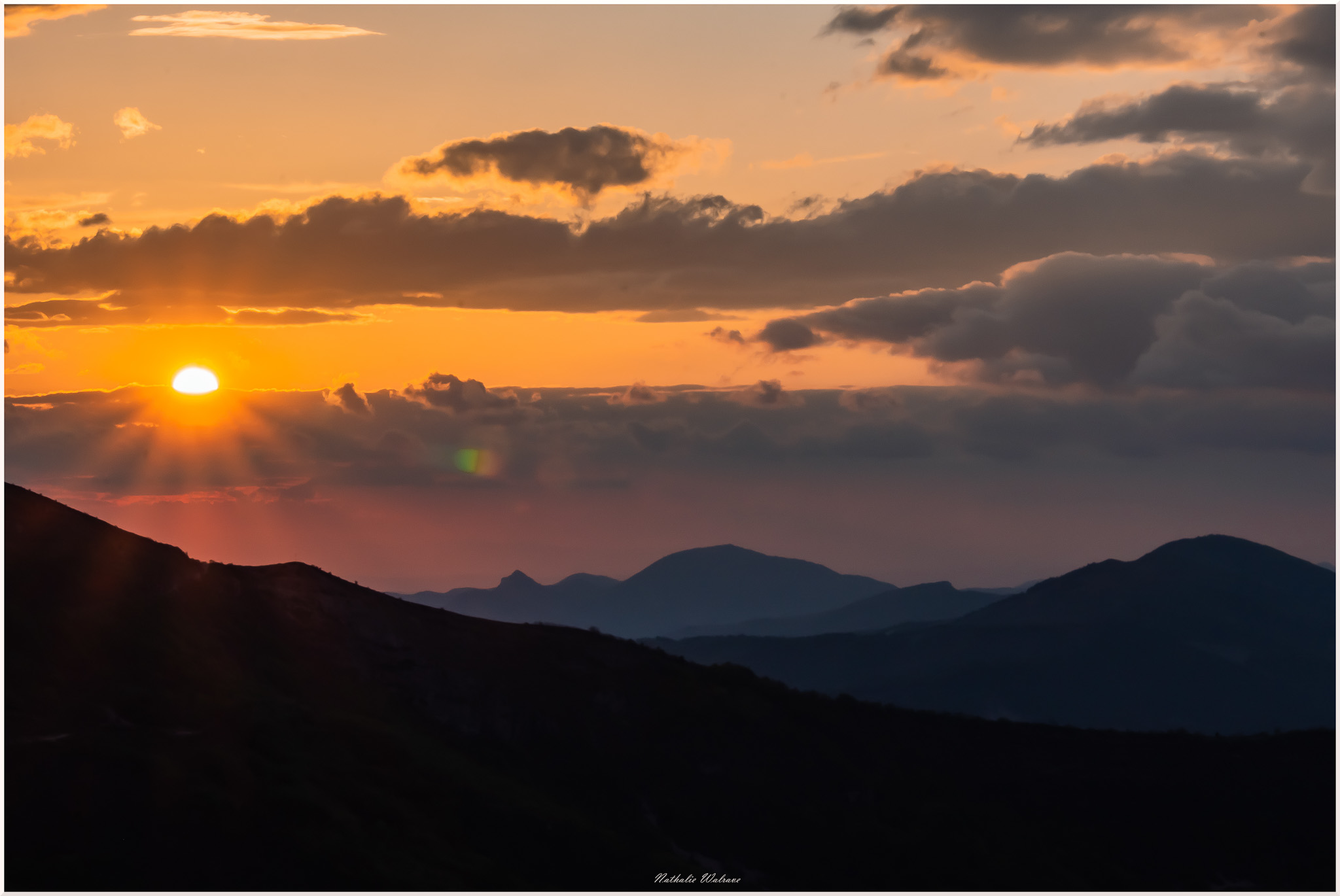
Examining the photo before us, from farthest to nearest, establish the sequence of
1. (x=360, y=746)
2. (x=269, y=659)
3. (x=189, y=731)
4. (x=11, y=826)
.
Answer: (x=269, y=659) < (x=360, y=746) < (x=189, y=731) < (x=11, y=826)

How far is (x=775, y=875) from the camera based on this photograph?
10462cm

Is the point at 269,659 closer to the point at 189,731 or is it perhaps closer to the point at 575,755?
the point at 189,731

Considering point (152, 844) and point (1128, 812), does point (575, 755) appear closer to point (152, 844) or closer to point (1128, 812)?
point (152, 844)

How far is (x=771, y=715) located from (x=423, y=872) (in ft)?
195

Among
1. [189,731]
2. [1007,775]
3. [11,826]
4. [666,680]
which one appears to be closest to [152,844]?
[11,826]

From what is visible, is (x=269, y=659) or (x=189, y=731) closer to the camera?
(x=189, y=731)

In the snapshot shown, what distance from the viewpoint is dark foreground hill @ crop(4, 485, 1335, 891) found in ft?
269

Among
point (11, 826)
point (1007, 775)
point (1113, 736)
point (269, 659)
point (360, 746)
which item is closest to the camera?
point (11, 826)

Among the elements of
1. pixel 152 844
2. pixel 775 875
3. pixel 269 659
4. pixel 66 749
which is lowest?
pixel 775 875

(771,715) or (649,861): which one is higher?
(771,715)

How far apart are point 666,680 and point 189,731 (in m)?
57.3

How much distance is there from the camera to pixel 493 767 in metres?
114

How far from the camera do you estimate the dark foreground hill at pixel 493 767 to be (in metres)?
82.1

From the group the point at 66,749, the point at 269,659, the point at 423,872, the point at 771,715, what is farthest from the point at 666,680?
the point at 66,749
